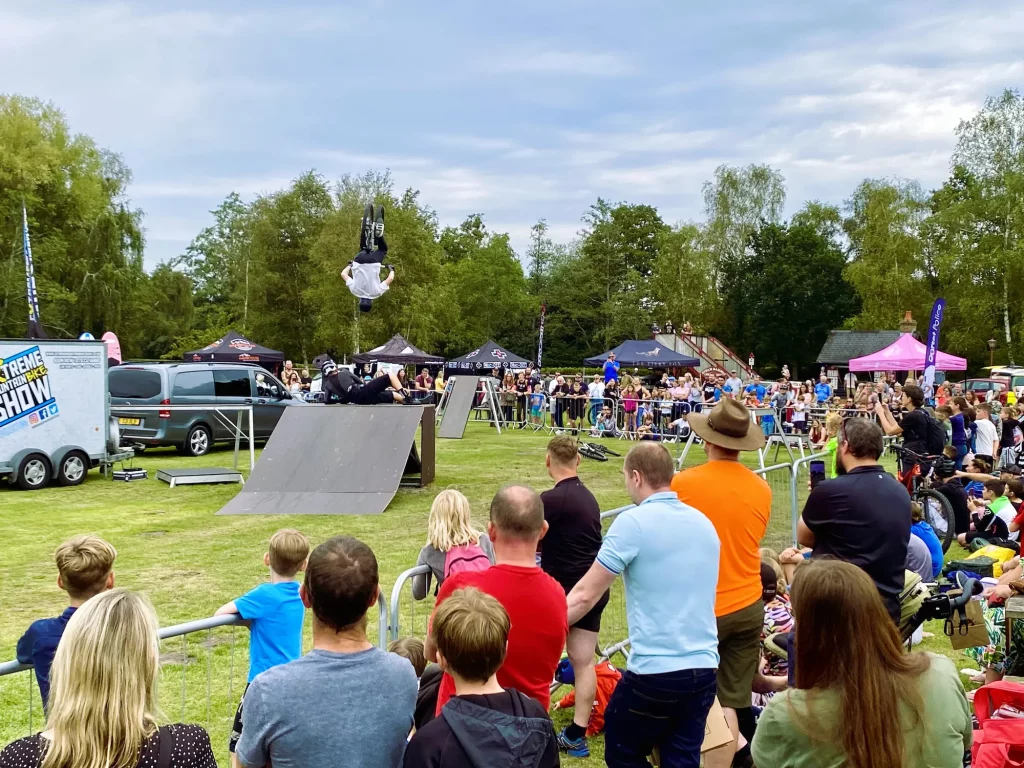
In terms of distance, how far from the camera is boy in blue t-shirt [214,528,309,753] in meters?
3.92

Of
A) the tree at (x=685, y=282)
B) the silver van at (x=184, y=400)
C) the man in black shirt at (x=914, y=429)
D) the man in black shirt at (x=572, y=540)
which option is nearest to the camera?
the man in black shirt at (x=572, y=540)

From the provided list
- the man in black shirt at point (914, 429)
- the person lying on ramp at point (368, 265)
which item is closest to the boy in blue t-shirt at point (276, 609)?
the man in black shirt at point (914, 429)

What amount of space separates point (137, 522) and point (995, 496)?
10.2m

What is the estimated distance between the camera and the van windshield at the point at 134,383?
57.3ft

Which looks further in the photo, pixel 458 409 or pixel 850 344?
pixel 850 344

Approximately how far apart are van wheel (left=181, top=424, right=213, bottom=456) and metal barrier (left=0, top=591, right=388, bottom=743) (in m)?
12.1

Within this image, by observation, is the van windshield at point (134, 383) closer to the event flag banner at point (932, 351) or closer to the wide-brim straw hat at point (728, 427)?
the wide-brim straw hat at point (728, 427)

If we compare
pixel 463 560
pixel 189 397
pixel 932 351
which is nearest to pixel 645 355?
pixel 932 351

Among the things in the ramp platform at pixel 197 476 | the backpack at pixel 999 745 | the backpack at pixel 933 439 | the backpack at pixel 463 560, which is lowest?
the ramp platform at pixel 197 476

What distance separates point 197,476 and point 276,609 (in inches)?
438

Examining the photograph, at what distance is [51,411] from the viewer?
13.9 m

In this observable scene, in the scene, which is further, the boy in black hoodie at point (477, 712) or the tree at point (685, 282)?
the tree at point (685, 282)

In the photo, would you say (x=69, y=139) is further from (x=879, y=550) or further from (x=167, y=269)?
(x=879, y=550)

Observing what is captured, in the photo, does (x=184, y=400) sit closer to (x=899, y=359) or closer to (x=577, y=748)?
(x=577, y=748)
